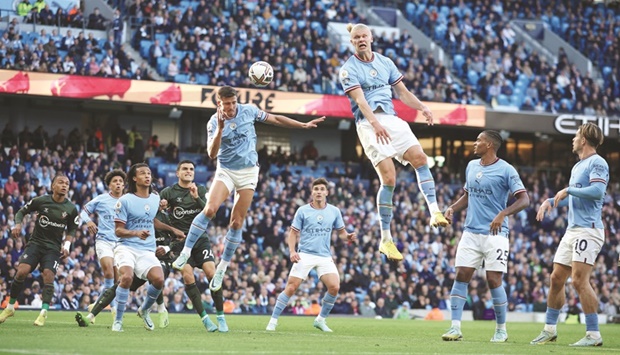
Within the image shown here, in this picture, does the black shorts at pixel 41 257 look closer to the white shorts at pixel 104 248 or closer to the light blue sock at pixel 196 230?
the white shorts at pixel 104 248

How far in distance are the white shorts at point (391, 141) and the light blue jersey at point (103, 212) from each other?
233 inches

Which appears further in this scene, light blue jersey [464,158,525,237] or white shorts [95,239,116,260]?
white shorts [95,239,116,260]

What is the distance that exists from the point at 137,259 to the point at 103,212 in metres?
3.29

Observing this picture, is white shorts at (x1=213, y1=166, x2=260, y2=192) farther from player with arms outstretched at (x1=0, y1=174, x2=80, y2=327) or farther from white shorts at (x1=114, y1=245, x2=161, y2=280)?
player with arms outstretched at (x1=0, y1=174, x2=80, y2=327)

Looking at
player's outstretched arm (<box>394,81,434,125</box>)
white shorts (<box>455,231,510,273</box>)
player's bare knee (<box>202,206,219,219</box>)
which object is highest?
player's outstretched arm (<box>394,81,434,125</box>)

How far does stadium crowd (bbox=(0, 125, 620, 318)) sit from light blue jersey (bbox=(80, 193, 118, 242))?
876 cm

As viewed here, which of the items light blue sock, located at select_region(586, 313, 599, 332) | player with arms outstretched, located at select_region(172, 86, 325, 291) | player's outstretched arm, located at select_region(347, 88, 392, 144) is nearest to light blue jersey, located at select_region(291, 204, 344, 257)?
player with arms outstretched, located at select_region(172, 86, 325, 291)

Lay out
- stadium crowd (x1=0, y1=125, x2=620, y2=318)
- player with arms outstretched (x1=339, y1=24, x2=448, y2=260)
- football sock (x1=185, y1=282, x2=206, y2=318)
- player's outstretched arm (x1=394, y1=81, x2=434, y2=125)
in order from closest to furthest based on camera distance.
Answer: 1. player with arms outstretched (x1=339, y1=24, x2=448, y2=260)
2. player's outstretched arm (x1=394, y1=81, x2=434, y2=125)
3. football sock (x1=185, y1=282, x2=206, y2=318)
4. stadium crowd (x1=0, y1=125, x2=620, y2=318)

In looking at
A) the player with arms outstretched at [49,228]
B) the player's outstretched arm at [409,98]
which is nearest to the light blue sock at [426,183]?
the player's outstretched arm at [409,98]

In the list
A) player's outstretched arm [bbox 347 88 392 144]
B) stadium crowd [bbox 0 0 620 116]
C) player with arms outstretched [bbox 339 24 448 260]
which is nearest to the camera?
player's outstretched arm [bbox 347 88 392 144]

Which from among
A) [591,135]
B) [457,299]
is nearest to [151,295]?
[457,299]

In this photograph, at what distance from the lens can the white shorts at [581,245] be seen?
13.8 m

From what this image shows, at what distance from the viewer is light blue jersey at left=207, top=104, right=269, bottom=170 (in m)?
14.0

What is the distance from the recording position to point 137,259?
47.5 ft
